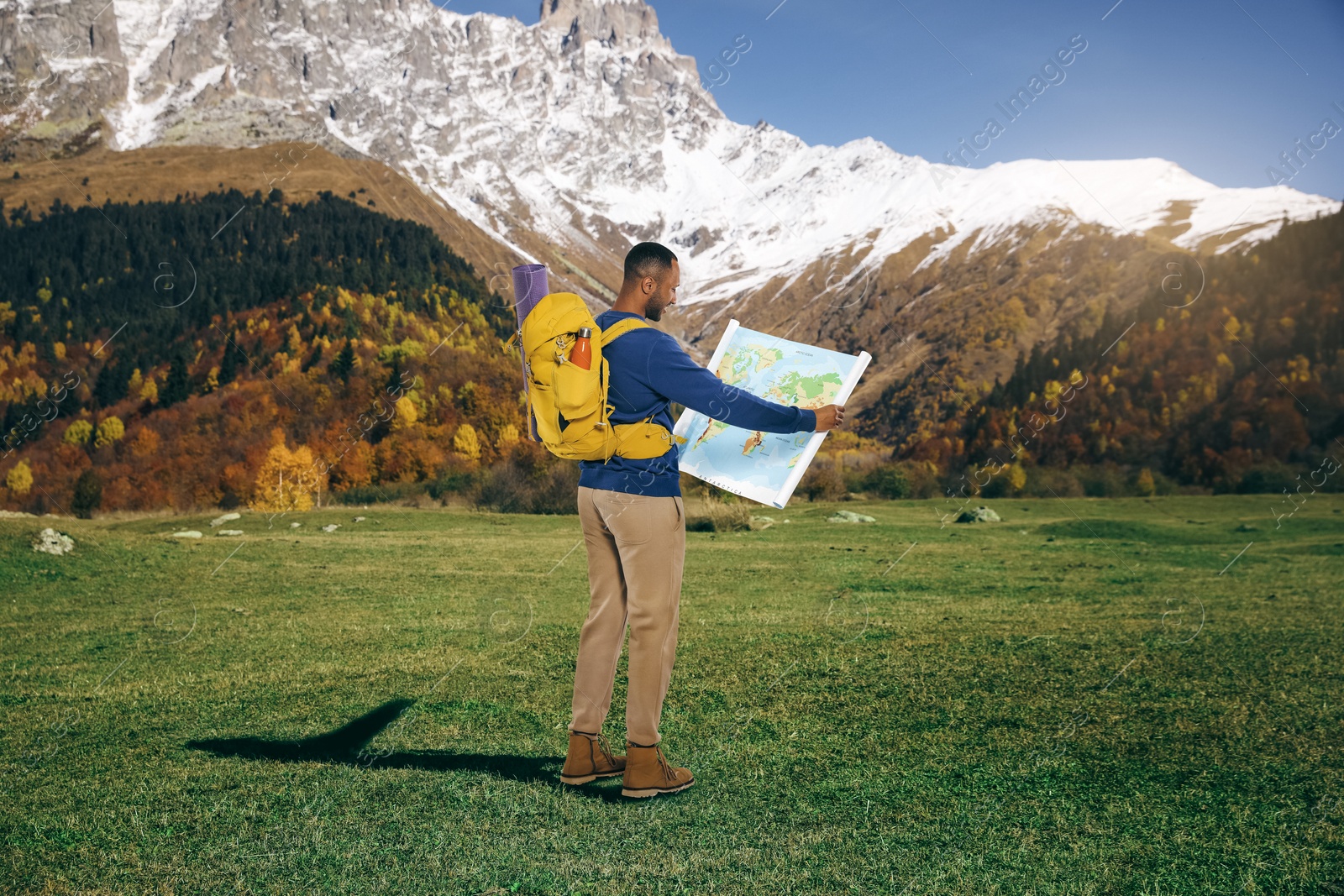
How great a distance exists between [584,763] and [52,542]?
18.2m

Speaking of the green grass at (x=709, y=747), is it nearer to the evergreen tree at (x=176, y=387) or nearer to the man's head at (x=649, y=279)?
the man's head at (x=649, y=279)

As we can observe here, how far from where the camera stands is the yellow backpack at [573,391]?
4.41 meters

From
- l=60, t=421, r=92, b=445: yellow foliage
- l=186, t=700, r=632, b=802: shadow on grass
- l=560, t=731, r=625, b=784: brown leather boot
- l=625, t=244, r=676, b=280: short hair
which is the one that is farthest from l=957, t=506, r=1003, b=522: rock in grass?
l=60, t=421, r=92, b=445: yellow foliage

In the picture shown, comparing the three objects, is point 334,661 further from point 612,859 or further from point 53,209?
point 53,209

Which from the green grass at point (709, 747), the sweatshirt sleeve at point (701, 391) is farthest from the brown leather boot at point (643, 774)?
the sweatshirt sleeve at point (701, 391)

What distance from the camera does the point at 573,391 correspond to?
14.4ft

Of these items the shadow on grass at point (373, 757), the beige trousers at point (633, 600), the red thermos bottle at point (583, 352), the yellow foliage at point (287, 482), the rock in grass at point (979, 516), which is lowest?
the yellow foliage at point (287, 482)

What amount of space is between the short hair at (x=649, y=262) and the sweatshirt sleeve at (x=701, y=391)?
421 mm

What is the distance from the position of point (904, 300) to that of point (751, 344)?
197 m

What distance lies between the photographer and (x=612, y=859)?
163 inches

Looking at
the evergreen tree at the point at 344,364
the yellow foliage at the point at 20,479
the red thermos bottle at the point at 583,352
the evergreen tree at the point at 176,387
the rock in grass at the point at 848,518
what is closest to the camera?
the red thermos bottle at the point at 583,352

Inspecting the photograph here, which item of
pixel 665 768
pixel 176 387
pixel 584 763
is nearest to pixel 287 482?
pixel 176 387

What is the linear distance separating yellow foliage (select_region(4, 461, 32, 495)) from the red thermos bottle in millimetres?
129575

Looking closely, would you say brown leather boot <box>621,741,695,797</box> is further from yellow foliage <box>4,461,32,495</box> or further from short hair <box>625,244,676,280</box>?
yellow foliage <box>4,461,32,495</box>
